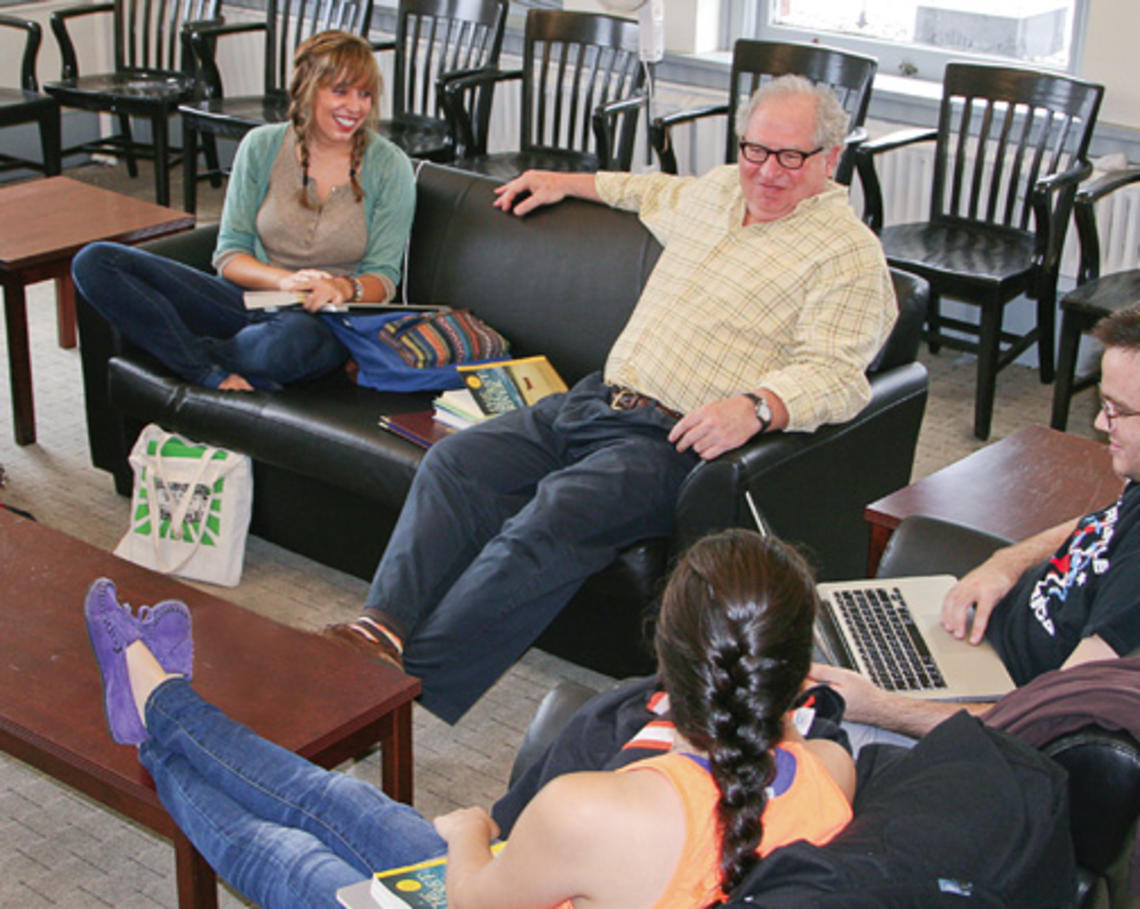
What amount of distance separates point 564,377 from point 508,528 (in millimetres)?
686

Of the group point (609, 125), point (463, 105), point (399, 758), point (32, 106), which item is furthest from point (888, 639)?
point (32, 106)

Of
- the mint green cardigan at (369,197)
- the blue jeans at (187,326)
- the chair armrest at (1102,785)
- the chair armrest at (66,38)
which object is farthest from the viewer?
the chair armrest at (66,38)

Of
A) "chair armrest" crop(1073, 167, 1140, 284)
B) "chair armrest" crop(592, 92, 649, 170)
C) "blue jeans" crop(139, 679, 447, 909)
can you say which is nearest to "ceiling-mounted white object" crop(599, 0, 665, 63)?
"chair armrest" crop(592, 92, 649, 170)

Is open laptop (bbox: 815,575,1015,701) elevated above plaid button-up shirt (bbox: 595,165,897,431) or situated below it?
below

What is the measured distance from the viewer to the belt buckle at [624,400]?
2.87 metres

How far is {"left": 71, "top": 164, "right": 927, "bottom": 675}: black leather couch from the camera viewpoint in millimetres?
2693

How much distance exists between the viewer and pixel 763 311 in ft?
9.18

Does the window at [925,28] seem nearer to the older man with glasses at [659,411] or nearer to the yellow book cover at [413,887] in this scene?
the older man with glasses at [659,411]

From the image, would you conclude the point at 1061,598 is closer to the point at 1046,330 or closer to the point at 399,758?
the point at 399,758

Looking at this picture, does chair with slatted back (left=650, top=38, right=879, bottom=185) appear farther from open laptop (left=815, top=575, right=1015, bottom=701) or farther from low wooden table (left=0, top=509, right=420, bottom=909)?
low wooden table (left=0, top=509, right=420, bottom=909)

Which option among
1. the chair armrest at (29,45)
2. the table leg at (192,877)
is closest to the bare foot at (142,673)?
the table leg at (192,877)

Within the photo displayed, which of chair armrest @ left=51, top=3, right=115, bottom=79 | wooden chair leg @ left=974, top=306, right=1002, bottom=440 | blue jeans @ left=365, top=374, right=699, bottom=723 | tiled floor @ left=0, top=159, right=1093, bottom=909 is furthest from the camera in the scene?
chair armrest @ left=51, top=3, right=115, bottom=79

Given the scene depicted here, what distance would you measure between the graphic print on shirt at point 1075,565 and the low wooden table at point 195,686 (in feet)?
3.01

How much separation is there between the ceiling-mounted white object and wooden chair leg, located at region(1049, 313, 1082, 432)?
144 cm
